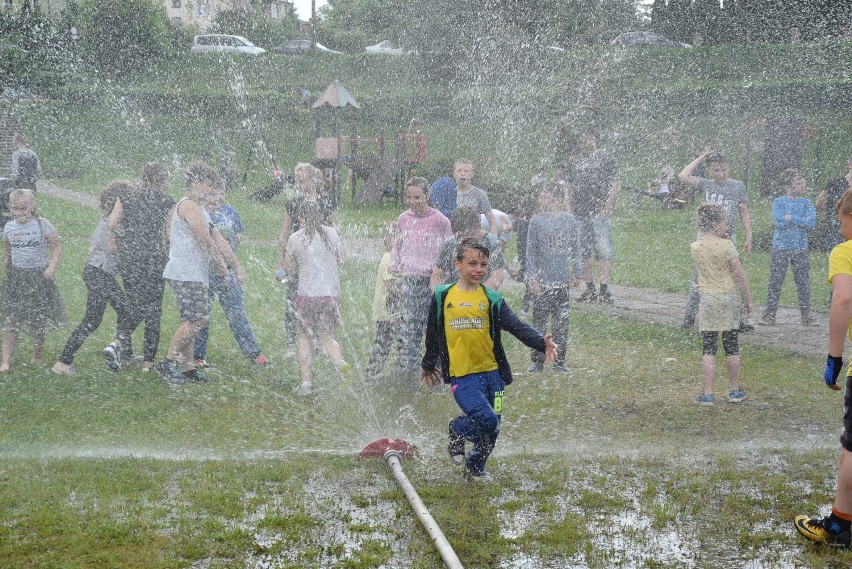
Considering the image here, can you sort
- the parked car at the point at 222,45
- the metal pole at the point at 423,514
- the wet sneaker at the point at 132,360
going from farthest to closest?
1. the parked car at the point at 222,45
2. the wet sneaker at the point at 132,360
3. the metal pole at the point at 423,514

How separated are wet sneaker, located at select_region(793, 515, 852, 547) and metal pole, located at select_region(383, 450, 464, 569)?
1.82 meters

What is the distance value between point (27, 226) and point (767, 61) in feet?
94.9

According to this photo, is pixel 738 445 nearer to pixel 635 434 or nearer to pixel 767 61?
pixel 635 434

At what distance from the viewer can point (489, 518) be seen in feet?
17.3

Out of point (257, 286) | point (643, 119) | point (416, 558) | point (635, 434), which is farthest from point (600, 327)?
point (643, 119)

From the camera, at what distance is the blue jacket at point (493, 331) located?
5.94 metres

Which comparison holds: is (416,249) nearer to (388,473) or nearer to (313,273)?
(313,273)

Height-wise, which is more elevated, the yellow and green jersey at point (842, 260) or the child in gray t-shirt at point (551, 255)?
the yellow and green jersey at point (842, 260)

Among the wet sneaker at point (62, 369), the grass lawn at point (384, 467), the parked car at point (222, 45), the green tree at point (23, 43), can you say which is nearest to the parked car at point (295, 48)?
the parked car at point (222, 45)

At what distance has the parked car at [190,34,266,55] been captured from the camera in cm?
4309

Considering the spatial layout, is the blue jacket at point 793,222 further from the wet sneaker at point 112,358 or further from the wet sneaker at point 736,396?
the wet sneaker at point 112,358

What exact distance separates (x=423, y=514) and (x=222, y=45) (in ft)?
137

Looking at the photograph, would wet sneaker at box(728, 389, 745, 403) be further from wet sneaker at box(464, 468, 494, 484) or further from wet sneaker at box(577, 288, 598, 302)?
wet sneaker at box(577, 288, 598, 302)

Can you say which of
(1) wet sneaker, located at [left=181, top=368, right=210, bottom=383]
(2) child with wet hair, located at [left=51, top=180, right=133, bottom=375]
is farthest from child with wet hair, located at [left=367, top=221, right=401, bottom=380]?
(2) child with wet hair, located at [left=51, top=180, right=133, bottom=375]
